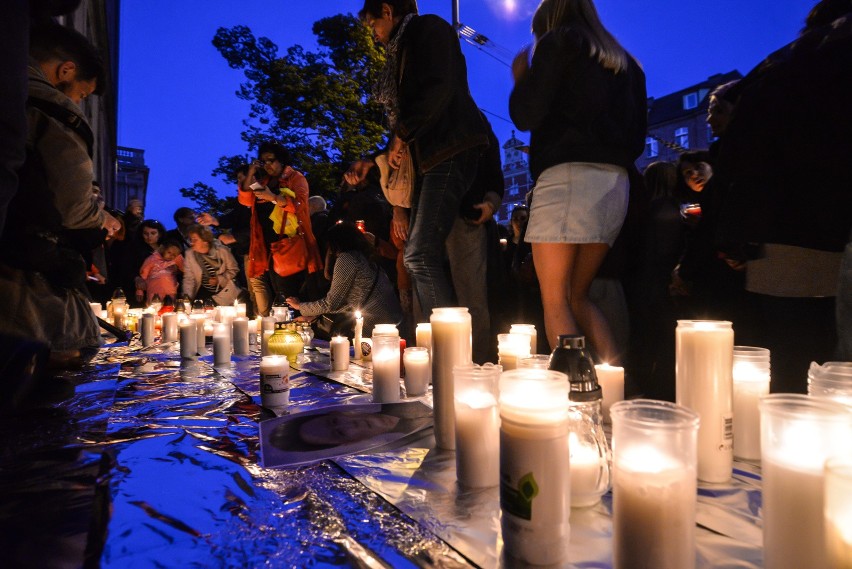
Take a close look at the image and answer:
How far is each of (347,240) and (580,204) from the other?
2.22 m

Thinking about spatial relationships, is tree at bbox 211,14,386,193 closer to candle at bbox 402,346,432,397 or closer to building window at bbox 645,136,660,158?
candle at bbox 402,346,432,397

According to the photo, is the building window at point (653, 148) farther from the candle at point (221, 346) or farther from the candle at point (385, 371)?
the candle at point (385, 371)

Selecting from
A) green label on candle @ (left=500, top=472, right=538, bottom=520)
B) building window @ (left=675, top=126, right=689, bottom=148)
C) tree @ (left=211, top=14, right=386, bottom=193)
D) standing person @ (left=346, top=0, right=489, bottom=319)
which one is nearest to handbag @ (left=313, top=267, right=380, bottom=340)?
→ standing person @ (left=346, top=0, right=489, bottom=319)

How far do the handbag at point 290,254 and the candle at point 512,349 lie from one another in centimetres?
384

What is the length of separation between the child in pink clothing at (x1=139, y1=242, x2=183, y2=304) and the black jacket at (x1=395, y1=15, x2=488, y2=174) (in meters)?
4.66

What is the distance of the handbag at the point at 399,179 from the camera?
311 cm

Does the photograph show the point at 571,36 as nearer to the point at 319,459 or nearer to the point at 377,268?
the point at 319,459

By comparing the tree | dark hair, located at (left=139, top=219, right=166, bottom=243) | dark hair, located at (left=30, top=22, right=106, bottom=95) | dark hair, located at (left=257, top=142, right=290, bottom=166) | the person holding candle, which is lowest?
the person holding candle

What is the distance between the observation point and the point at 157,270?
6.39 meters

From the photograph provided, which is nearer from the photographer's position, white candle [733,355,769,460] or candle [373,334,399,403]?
white candle [733,355,769,460]

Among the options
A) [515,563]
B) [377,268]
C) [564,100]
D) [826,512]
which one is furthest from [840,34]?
[377,268]

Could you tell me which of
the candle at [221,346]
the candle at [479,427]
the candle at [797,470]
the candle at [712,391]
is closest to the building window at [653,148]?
the candle at [221,346]

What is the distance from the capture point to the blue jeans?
112 inches

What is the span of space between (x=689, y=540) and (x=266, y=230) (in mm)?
5179
